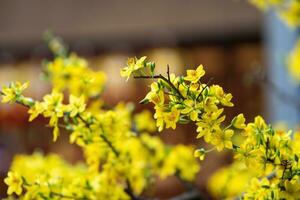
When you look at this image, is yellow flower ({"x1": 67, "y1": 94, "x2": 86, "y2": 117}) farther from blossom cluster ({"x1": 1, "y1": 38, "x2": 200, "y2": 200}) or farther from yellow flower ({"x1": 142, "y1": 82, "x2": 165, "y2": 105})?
yellow flower ({"x1": 142, "y1": 82, "x2": 165, "y2": 105})

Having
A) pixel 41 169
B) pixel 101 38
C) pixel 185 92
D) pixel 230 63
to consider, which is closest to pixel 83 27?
pixel 101 38

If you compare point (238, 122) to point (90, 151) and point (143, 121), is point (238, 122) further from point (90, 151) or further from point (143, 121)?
point (143, 121)

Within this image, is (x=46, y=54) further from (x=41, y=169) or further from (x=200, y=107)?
(x=200, y=107)

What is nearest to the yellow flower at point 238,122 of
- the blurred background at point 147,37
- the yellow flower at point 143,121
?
the yellow flower at point 143,121

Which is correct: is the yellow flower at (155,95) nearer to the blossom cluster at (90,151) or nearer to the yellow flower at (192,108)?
the yellow flower at (192,108)

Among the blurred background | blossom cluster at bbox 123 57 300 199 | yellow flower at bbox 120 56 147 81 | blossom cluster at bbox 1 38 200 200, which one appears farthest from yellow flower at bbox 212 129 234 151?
the blurred background
